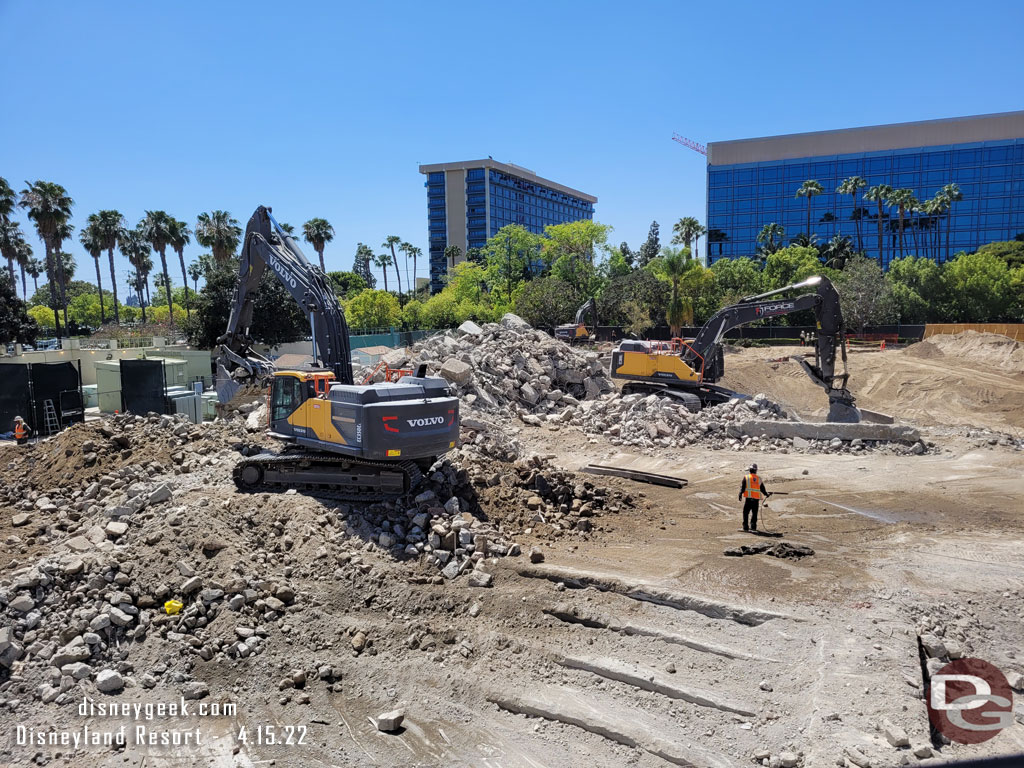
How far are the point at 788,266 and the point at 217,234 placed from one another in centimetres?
4317

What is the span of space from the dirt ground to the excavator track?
629 mm

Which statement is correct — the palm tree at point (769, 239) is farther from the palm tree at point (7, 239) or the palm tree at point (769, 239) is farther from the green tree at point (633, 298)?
Answer: the palm tree at point (7, 239)

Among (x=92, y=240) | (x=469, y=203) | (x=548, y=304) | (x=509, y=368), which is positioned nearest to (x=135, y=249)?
(x=92, y=240)

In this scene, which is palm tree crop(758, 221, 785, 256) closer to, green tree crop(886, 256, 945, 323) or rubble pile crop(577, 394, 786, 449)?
green tree crop(886, 256, 945, 323)

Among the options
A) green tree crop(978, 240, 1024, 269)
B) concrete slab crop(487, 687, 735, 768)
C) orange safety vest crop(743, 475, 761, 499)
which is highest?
green tree crop(978, 240, 1024, 269)

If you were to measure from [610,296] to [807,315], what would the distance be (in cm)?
1423

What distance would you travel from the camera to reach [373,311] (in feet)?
203

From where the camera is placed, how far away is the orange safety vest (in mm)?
11438

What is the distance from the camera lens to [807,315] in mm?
49531

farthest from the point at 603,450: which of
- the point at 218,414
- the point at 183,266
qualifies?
the point at 183,266

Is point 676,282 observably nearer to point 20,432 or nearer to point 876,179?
point 20,432

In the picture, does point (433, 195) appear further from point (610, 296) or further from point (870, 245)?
point (610, 296)

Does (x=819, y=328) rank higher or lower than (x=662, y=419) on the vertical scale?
higher

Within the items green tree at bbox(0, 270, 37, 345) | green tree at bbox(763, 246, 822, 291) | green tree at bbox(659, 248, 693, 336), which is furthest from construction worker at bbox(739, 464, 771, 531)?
green tree at bbox(763, 246, 822, 291)
